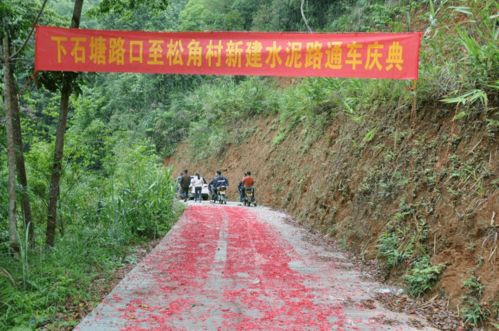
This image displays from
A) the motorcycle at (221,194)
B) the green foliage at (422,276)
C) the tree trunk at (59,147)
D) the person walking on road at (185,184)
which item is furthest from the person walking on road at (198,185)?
the green foliage at (422,276)

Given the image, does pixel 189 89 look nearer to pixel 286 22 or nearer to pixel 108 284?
pixel 286 22

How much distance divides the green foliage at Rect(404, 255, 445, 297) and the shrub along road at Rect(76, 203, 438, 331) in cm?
52

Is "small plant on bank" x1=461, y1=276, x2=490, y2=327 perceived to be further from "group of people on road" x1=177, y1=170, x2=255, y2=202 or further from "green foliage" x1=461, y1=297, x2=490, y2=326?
"group of people on road" x1=177, y1=170, x2=255, y2=202

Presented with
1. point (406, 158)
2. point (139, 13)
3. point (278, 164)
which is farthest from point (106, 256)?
point (139, 13)

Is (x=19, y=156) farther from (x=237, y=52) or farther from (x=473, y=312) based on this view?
(x=473, y=312)

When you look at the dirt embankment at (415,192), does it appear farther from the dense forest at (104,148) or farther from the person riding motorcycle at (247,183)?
the person riding motorcycle at (247,183)

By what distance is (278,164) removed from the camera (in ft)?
62.2

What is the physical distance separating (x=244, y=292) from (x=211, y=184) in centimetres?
1408

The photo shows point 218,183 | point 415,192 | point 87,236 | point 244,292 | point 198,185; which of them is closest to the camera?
Answer: point 244,292

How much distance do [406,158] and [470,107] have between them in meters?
1.49

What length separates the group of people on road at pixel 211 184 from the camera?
17.7 m

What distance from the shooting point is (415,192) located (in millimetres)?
6965

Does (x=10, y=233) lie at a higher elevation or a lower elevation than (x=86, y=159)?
lower

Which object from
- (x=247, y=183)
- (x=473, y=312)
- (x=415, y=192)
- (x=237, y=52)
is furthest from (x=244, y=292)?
(x=247, y=183)
